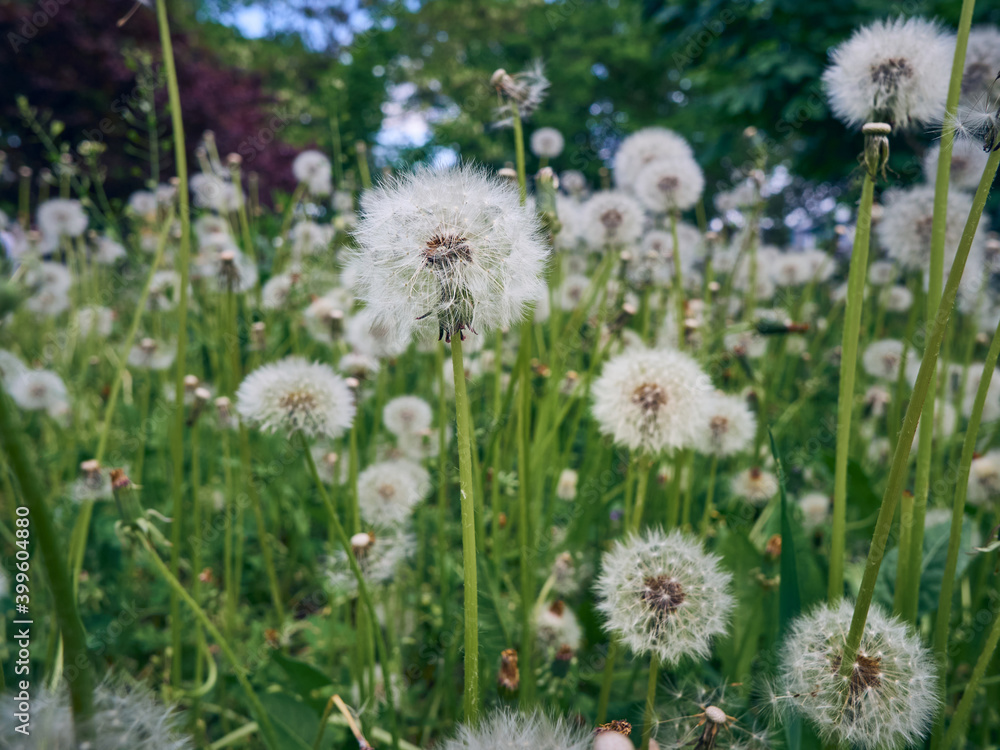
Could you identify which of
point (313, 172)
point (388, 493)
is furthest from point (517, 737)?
point (313, 172)

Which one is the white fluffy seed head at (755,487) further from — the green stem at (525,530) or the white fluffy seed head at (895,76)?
the white fluffy seed head at (895,76)

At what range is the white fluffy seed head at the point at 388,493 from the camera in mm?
1701

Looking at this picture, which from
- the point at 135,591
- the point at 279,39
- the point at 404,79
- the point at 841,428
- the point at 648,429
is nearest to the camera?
the point at 841,428

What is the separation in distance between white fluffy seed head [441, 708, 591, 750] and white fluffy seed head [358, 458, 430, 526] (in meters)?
0.95

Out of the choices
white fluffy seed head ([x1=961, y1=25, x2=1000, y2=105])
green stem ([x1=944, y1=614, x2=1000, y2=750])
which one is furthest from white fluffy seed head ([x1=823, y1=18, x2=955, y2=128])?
green stem ([x1=944, y1=614, x2=1000, y2=750])

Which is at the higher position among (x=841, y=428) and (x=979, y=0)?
(x=979, y=0)

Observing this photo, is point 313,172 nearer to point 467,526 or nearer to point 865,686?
point 467,526

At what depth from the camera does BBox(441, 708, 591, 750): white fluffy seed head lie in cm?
→ 69

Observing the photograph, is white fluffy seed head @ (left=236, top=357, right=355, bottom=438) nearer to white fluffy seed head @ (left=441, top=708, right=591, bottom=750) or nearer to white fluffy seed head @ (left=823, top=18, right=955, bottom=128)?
white fluffy seed head @ (left=441, top=708, right=591, bottom=750)

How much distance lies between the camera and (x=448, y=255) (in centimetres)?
85

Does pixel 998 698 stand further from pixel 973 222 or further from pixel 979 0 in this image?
pixel 979 0

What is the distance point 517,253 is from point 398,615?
1.36 m

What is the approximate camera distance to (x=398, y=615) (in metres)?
1.83

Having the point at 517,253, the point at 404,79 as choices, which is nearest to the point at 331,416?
the point at 517,253
